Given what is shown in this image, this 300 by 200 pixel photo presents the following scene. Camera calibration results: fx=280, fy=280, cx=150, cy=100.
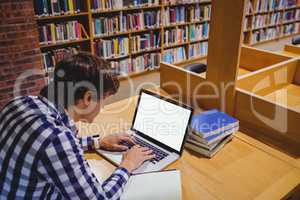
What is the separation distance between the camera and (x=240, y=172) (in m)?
1.25

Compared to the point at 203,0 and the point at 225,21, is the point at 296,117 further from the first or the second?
the point at 203,0

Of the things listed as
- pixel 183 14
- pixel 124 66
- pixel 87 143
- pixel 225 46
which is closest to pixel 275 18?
pixel 183 14

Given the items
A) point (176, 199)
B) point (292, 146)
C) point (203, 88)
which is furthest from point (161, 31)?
point (176, 199)

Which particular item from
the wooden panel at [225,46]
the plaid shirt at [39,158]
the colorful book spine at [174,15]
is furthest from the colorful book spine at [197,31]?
the plaid shirt at [39,158]

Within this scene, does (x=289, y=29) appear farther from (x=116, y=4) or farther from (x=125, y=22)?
(x=116, y=4)

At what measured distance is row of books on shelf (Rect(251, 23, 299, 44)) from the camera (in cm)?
561

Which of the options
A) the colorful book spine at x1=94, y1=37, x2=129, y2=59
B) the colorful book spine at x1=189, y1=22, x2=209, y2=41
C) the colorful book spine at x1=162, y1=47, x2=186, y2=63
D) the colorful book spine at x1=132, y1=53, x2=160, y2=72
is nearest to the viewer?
the colorful book spine at x1=94, y1=37, x2=129, y2=59

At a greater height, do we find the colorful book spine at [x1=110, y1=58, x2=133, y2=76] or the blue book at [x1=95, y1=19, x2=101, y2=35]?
the blue book at [x1=95, y1=19, x2=101, y2=35]

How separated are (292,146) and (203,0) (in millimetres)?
3557

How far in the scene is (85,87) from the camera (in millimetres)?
1046

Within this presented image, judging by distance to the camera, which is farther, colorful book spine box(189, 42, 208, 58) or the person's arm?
colorful book spine box(189, 42, 208, 58)

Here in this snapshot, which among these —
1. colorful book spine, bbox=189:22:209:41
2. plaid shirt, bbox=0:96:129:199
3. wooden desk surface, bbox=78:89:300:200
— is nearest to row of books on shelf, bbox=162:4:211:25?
colorful book spine, bbox=189:22:209:41

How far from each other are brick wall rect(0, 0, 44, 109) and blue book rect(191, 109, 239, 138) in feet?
7.19

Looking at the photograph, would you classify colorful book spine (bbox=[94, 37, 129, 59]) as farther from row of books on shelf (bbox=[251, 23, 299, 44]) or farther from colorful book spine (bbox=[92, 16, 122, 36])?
row of books on shelf (bbox=[251, 23, 299, 44])
